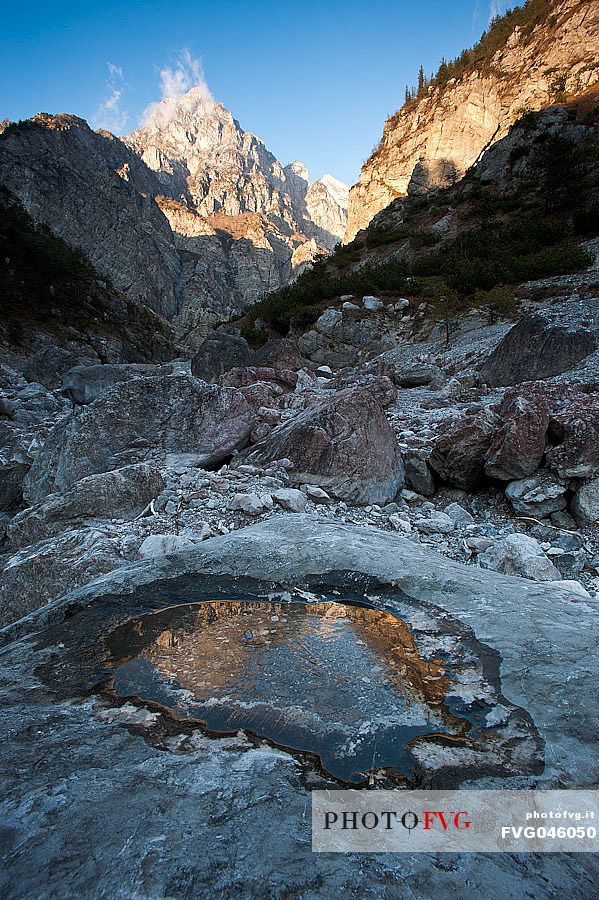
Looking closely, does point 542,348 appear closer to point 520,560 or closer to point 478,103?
point 520,560

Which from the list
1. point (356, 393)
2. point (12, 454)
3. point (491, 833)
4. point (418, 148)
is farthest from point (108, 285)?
point (491, 833)

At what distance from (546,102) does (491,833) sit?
128ft

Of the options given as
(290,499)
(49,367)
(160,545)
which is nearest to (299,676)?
(160,545)

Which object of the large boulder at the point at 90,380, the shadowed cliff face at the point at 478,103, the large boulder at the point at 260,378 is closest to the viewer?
the large boulder at the point at 260,378

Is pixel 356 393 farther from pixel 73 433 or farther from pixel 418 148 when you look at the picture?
pixel 418 148

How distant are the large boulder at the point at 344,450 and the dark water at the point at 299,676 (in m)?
2.52

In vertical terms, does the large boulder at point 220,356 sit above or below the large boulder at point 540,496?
above

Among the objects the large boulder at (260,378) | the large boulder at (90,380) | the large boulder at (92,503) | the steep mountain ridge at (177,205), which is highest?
the steep mountain ridge at (177,205)

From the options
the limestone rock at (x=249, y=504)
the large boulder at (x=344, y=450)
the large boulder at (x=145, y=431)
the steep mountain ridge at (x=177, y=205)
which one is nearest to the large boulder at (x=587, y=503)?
the large boulder at (x=344, y=450)

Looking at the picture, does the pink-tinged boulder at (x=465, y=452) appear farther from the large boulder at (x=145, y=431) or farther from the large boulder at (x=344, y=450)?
the large boulder at (x=145, y=431)

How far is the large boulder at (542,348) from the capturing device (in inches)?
324

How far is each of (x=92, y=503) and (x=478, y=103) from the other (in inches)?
1610

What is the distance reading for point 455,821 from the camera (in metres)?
1.19

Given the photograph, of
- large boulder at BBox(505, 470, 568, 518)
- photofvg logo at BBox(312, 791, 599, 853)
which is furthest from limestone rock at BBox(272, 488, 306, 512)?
photofvg logo at BBox(312, 791, 599, 853)
